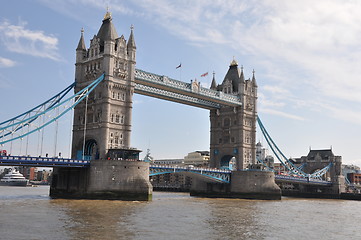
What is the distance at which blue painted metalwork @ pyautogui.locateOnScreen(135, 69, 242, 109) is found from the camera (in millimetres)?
72700

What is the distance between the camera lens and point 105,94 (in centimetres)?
6531

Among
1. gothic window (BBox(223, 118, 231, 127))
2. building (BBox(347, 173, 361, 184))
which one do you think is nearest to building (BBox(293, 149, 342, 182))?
building (BBox(347, 173, 361, 184))

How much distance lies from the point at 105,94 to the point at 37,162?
52.6 ft

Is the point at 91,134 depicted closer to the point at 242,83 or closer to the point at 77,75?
the point at 77,75

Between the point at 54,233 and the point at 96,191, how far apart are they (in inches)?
1184

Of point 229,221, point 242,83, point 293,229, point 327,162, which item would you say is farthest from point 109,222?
point 327,162

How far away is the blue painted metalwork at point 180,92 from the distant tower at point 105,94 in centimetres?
416

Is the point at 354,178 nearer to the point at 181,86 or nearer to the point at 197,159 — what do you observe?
the point at 197,159

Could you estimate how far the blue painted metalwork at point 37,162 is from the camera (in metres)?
51.8

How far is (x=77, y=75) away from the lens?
69.8 metres

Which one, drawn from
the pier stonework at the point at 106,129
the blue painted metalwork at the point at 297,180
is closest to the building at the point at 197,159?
the blue painted metalwork at the point at 297,180

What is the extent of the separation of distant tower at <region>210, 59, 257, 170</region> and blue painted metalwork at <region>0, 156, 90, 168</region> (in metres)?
40.4

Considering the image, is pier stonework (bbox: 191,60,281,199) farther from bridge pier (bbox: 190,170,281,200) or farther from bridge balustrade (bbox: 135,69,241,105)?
bridge balustrade (bbox: 135,69,241,105)

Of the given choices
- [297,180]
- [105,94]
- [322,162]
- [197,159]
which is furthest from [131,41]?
[197,159]
